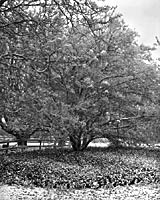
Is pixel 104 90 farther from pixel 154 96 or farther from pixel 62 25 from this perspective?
pixel 62 25

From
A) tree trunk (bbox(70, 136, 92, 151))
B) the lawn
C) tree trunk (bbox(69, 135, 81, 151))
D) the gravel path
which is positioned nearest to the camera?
the gravel path

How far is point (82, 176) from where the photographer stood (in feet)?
24.8

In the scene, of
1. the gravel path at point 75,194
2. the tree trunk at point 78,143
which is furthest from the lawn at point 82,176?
the tree trunk at point 78,143

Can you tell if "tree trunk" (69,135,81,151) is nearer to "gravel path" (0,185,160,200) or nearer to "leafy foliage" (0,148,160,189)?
"leafy foliage" (0,148,160,189)

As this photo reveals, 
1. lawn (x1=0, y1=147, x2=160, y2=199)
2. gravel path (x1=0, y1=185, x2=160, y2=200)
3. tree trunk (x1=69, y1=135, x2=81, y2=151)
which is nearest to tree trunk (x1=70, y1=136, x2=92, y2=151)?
tree trunk (x1=69, y1=135, x2=81, y2=151)

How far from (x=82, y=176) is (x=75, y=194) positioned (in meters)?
1.05

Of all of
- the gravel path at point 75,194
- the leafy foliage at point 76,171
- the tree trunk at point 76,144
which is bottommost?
the gravel path at point 75,194

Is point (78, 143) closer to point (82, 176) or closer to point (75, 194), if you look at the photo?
point (82, 176)

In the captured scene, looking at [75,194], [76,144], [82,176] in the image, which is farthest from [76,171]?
[76,144]

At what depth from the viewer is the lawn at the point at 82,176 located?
6812mm

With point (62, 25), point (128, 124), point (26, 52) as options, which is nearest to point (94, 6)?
point (62, 25)

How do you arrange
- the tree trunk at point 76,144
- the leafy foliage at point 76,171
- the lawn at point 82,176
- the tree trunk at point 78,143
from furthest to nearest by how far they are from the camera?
the tree trunk at point 76,144 < the tree trunk at point 78,143 < the leafy foliage at point 76,171 < the lawn at point 82,176

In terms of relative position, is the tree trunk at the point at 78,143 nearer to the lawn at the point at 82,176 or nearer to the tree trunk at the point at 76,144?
the tree trunk at the point at 76,144

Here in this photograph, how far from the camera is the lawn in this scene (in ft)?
22.4
